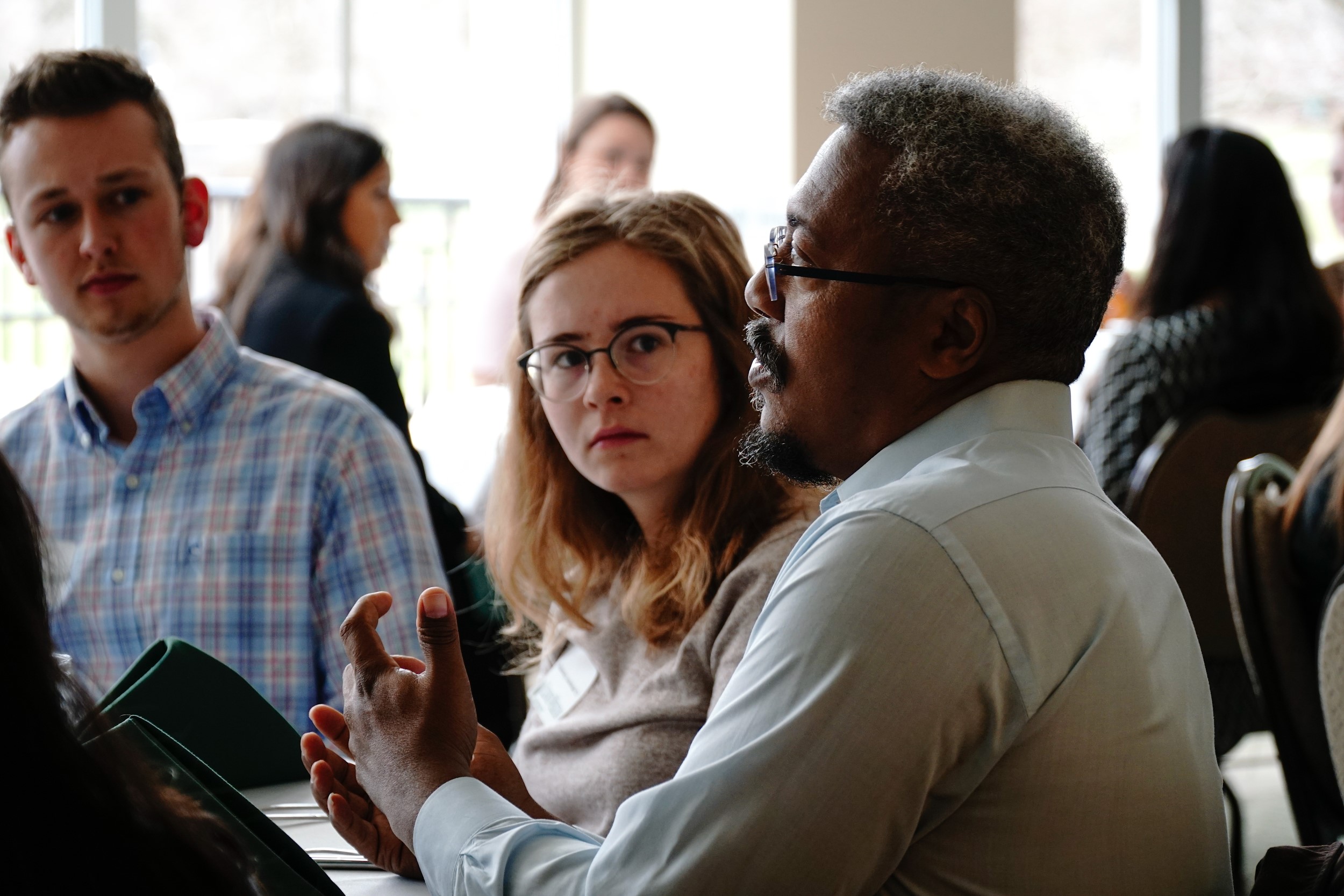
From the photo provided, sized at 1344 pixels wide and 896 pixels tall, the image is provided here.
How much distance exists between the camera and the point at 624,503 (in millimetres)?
1653

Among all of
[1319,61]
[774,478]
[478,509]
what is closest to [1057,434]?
[774,478]

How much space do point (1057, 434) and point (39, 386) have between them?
3.77 metres

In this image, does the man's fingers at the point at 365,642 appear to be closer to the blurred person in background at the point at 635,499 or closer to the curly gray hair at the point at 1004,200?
the blurred person in background at the point at 635,499

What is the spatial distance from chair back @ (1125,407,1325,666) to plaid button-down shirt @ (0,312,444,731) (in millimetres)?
1466

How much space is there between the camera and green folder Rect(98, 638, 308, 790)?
4.01ft

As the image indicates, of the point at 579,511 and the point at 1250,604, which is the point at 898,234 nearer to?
the point at 579,511

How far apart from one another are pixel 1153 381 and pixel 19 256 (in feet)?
7.23

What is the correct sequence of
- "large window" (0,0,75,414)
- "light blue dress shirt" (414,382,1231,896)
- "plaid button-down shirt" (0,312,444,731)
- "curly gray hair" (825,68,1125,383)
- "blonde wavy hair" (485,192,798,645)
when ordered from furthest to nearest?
"large window" (0,0,75,414)
"plaid button-down shirt" (0,312,444,731)
"blonde wavy hair" (485,192,798,645)
"curly gray hair" (825,68,1125,383)
"light blue dress shirt" (414,382,1231,896)

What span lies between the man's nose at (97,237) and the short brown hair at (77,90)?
0.45 ft

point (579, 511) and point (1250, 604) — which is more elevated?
point (579, 511)

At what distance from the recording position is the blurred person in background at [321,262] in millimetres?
2705

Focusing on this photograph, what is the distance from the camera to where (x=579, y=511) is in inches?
64.6

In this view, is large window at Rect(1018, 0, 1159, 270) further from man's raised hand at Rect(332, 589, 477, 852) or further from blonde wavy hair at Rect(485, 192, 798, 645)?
man's raised hand at Rect(332, 589, 477, 852)

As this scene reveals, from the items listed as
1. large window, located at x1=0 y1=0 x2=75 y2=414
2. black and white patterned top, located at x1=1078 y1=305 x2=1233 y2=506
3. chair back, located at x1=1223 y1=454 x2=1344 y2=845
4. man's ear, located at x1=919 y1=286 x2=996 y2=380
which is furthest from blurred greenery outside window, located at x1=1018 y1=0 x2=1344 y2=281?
man's ear, located at x1=919 y1=286 x2=996 y2=380
